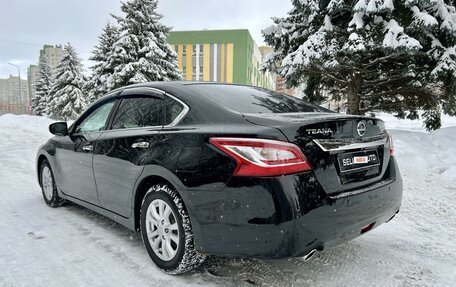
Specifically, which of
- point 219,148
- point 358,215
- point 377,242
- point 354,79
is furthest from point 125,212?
point 354,79

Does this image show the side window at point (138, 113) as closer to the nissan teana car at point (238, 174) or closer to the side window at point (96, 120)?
the nissan teana car at point (238, 174)

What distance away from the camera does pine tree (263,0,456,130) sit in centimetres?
777

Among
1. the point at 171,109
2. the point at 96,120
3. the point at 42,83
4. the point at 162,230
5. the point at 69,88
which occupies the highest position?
the point at 42,83

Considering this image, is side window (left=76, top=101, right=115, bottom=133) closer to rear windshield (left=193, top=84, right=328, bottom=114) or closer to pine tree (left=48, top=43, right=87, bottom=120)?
rear windshield (left=193, top=84, right=328, bottom=114)

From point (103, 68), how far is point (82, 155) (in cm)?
2104

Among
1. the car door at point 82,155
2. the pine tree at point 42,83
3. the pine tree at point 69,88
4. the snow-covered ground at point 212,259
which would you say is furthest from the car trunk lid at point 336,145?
the pine tree at point 42,83

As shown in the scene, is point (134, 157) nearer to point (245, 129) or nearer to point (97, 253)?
point (97, 253)

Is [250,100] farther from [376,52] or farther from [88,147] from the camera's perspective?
[376,52]

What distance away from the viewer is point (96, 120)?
3.88m

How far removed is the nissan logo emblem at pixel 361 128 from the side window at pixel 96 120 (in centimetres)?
243

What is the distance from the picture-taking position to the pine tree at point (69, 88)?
112 ft

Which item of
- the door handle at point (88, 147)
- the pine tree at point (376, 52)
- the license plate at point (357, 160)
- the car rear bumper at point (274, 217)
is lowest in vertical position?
the car rear bumper at point (274, 217)

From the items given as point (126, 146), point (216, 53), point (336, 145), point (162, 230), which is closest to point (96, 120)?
point (126, 146)

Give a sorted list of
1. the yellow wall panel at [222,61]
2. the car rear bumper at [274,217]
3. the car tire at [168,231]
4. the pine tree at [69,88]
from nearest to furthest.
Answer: the car rear bumper at [274,217] → the car tire at [168,231] → the pine tree at [69,88] → the yellow wall panel at [222,61]
